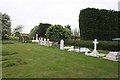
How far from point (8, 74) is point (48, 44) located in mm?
24321

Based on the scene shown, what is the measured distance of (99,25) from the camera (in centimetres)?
3925

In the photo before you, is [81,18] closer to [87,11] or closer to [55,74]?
[87,11]

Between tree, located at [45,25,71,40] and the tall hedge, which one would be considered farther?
tree, located at [45,25,71,40]

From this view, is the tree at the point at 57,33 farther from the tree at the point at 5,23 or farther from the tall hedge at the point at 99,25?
the tree at the point at 5,23

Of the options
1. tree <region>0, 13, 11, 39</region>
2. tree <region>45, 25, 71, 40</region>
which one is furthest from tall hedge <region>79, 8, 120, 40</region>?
tree <region>0, 13, 11, 39</region>

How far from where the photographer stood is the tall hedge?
38.9 metres

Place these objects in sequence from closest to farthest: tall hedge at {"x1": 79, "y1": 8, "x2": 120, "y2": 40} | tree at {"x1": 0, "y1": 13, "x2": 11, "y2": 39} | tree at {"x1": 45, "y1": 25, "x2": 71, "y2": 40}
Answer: tall hedge at {"x1": 79, "y1": 8, "x2": 120, "y2": 40}, tree at {"x1": 45, "y1": 25, "x2": 71, "y2": 40}, tree at {"x1": 0, "y1": 13, "x2": 11, "y2": 39}

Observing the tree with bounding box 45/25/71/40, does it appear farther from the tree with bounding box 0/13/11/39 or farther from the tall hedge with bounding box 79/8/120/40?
the tree with bounding box 0/13/11/39

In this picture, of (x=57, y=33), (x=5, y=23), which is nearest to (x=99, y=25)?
(x=57, y=33)

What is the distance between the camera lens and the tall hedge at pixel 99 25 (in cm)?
3891

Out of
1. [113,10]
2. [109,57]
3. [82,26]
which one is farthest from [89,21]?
[109,57]

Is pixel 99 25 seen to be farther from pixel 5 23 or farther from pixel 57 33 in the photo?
pixel 5 23

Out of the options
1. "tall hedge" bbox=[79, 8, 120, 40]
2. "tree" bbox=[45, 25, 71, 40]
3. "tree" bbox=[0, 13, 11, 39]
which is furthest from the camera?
"tree" bbox=[0, 13, 11, 39]

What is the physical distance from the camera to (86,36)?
39.2 meters
